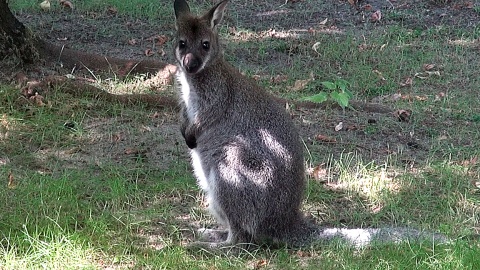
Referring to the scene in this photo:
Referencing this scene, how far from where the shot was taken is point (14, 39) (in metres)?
7.74

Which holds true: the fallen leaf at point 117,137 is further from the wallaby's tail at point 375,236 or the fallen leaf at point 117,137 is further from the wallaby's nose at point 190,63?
the wallaby's tail at point 375,236

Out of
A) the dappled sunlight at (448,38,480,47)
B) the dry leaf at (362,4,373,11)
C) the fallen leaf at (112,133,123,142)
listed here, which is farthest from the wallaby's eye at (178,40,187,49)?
the dry leaf at (362,4,373,11)

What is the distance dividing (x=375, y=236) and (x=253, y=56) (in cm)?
463

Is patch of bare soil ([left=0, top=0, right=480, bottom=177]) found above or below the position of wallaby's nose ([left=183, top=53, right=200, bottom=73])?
below

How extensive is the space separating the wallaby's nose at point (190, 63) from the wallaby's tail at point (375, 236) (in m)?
1.34

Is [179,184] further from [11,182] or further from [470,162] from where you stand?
[470,162]

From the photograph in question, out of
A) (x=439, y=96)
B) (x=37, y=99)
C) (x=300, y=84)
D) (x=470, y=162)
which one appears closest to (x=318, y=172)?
(x=470, y=162)

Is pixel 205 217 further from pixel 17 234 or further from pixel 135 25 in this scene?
pixel 135 25

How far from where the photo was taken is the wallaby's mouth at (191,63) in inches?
202

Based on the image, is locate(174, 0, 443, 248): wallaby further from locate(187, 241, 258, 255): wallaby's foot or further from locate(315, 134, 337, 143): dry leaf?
locate(315, 134, 337, 143): dry leaf

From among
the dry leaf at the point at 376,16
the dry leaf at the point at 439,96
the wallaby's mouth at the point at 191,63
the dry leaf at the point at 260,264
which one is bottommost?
the dry leaf at the point at 376,16

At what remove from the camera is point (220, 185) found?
4930 mm

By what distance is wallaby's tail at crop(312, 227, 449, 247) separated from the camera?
4815 mm

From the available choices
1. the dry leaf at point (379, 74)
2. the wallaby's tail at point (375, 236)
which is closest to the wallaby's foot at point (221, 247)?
the wallaby's tail at point (375, 236)
